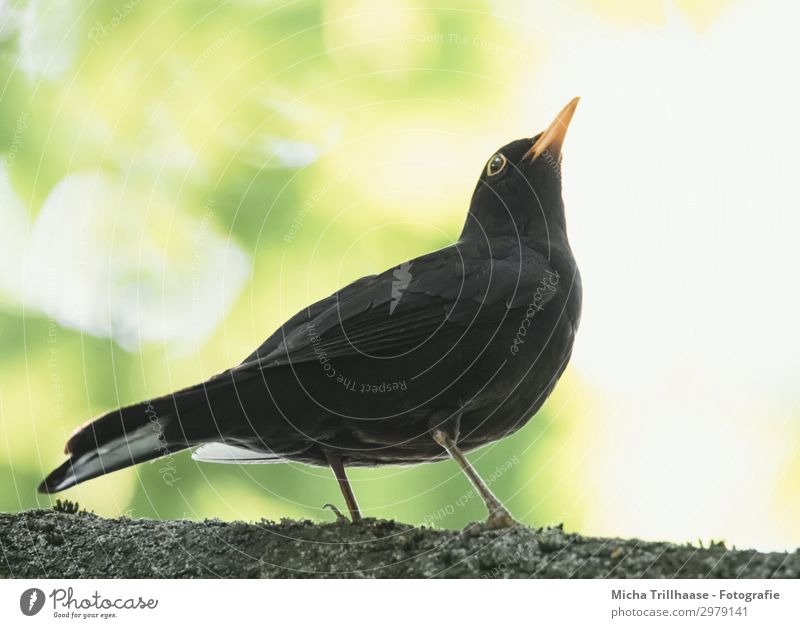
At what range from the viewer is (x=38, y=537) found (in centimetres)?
340

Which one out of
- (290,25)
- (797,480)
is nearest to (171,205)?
(290,25)

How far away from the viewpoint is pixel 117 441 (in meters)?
3.21

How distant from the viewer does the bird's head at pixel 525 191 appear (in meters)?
4.34

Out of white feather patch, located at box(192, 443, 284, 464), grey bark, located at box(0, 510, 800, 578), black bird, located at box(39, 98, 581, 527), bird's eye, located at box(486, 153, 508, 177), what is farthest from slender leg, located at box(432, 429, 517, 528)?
bird's eye, located at box(486, 153, 508, 177)

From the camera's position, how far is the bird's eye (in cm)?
446

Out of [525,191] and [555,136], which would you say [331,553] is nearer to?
[525,191]

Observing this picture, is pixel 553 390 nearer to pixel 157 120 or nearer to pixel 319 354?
pixel 319 354

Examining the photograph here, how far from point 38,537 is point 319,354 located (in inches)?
49.7

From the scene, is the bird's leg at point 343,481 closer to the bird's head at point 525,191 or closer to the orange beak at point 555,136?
the bird's head at point 525,191

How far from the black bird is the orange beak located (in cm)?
61

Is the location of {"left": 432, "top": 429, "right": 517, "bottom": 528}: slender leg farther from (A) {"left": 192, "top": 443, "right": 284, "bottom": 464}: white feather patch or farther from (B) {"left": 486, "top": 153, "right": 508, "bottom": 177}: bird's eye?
(B) {"left": 486, "top": 153, "right": 508, "bottom": 177}: bird's eye

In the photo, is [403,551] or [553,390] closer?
[403,551]

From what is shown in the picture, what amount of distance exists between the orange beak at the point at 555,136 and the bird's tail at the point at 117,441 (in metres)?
2.13
